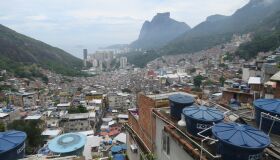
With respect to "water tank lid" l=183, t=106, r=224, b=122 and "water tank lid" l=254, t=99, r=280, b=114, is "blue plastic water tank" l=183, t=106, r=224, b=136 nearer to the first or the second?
"water tank lid" l=183, t=106, r=224, b=122

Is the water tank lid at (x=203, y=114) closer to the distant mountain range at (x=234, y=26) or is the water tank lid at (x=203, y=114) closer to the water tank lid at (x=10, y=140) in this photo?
the water tank lid at (x=10, y=140)

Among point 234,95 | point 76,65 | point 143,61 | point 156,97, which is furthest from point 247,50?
point 76,65

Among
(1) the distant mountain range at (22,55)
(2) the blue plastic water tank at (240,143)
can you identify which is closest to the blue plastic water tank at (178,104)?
(2) the blue plastic water tank at (240,143)

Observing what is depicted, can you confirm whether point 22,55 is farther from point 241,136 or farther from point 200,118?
point 241,136

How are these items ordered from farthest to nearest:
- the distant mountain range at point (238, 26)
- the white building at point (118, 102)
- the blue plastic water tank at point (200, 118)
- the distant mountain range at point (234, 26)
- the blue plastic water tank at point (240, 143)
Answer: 1. the distant mountain range at point (234, 26)
2. the distant mountain range at point (238, 26)
3. the white building at point (118, 102)
4. the blue plastic water tank at point (200, 118)
5. the blue plastic water tank at point (240, 143)

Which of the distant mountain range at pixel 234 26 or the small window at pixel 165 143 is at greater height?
the distant mountain range at pixel 234 26

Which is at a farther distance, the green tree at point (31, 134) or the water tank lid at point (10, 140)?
the green tree at point (31, 134)

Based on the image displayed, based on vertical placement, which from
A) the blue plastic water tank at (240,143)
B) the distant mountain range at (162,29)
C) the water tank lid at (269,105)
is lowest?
the blue plastic water tank at (240,143)

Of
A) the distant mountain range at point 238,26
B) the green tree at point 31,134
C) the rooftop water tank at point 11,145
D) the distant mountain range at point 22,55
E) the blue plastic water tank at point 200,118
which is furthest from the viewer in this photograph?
the distant mountain range at point 238,26

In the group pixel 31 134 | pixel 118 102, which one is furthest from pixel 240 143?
pixel 118 102
